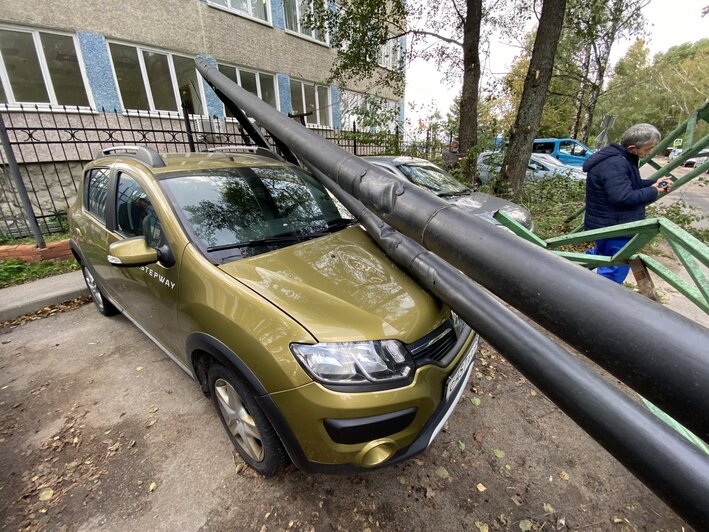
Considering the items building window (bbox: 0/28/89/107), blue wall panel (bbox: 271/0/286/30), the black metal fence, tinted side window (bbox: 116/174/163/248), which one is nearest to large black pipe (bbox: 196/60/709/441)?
tinted side window (bbox: 116/174/163/248)

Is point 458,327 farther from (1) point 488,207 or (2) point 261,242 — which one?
(1) point 488,207

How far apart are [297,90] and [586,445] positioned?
13583 millimetres

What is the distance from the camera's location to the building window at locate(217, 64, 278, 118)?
408 inches

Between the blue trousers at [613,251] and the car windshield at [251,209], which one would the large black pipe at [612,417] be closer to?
the car windshield at [251,209]

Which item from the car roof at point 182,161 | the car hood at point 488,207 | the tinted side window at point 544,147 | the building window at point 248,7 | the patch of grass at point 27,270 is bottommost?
the patch of grass at point 27,270

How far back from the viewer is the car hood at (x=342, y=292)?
158 cm

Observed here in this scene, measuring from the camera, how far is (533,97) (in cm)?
639

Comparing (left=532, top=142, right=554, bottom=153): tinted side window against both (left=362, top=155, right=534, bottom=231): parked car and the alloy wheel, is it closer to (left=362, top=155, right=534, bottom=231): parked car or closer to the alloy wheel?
(left=362, top=155, right=534, bottom=231): parked car

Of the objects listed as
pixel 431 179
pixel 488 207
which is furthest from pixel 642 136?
pixel 431 179

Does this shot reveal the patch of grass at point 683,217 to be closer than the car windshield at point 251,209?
No

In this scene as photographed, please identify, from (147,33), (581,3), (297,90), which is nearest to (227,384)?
(147,33)

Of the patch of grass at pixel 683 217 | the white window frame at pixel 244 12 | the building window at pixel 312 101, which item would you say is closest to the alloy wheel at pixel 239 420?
the patch of grass at pixel 683 217

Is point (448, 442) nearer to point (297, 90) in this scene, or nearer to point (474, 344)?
point (474, 344)

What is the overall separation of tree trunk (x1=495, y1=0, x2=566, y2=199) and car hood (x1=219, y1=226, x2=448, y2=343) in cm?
607
